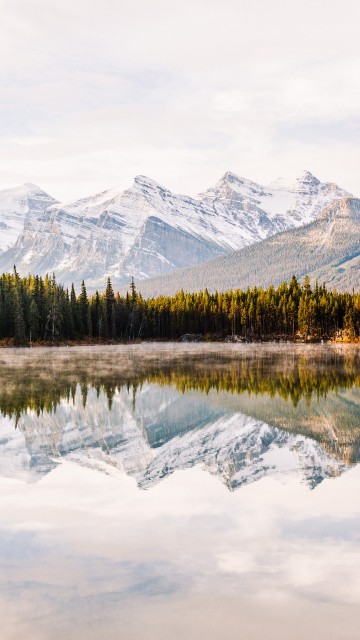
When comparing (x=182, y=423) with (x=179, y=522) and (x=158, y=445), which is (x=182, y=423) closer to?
(x=158, y=445)

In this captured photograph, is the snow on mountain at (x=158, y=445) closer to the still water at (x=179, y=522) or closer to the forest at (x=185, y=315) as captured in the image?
the still water at (x=179, y=522)

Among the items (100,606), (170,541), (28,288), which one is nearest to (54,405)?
(170,541)

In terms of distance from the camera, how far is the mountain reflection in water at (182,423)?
26.7 meters

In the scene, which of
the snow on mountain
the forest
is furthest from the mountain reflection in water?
the forest

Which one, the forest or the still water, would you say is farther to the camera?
the forest

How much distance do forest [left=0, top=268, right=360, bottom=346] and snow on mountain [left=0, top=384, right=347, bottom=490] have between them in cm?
10965

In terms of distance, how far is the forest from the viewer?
152500 millimetres

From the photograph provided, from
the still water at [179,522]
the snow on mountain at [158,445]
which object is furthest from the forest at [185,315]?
the still water at [179,522]

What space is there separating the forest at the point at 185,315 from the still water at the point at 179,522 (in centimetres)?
11191

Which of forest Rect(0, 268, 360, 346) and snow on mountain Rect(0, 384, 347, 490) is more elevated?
forest Rect(0, 268, 360, 346)

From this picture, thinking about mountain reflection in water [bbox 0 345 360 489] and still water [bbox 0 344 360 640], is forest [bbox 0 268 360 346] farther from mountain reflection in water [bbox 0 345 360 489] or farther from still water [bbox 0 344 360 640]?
still water [bbox 0 344 360 640]

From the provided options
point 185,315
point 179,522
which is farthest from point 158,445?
point 185,315

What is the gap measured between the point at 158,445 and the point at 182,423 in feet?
21.4

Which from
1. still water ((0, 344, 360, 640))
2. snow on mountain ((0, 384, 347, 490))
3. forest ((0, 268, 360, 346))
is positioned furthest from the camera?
forest ((0, 268, 360, 346))
